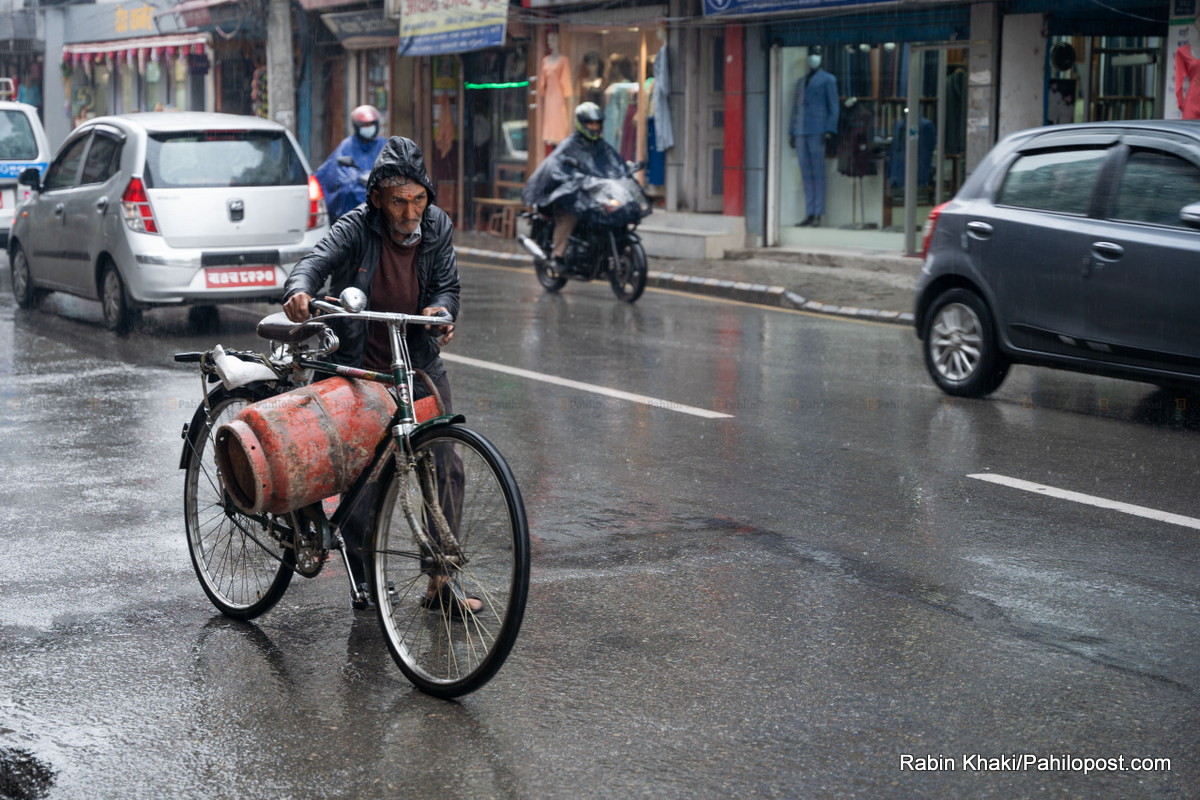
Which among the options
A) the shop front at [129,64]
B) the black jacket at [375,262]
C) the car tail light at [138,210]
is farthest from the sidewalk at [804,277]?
the shop front at [129,64]

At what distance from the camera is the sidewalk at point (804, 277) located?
14820 mm

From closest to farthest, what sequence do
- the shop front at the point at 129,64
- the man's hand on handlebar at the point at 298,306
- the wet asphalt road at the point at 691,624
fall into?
the wet asphalt road at the point at 691,624 < the man's hand on handlebar at the point at 298,306 < the shop front at the point at 129,64

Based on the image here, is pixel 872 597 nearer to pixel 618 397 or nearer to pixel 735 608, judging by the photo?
pixel 735 608

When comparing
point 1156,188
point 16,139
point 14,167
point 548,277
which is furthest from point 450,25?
point 1156,188

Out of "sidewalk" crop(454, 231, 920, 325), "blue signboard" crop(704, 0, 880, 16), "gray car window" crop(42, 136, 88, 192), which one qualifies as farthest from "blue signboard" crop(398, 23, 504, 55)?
"gray car window" crop(42, 136, 88, 192)

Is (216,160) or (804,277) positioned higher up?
(216,160)

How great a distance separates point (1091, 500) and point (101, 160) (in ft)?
28.8

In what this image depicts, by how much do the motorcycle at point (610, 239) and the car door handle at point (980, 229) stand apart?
5.38m

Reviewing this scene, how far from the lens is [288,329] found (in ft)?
16.5

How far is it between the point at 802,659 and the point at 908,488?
8.31 feet

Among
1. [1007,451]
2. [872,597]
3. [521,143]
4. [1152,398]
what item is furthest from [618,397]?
[521,143]

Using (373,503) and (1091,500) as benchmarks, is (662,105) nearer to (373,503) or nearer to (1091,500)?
(1091,500)

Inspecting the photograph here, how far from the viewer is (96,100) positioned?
148ft

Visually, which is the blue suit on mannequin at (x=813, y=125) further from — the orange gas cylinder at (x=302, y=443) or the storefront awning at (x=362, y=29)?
the orange gas cylinder at (x=302, y=443)
